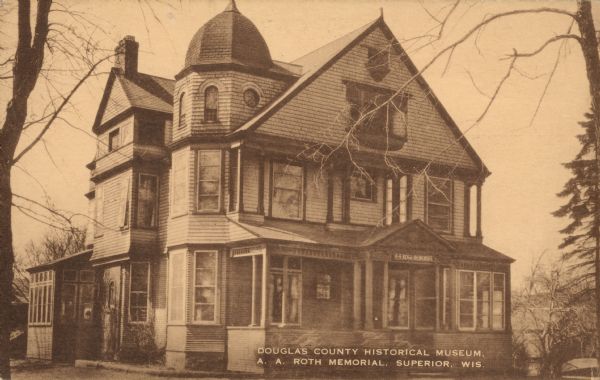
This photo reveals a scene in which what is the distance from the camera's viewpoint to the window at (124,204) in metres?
20.3

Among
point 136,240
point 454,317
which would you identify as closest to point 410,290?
point 454,317

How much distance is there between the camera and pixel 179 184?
18672mm

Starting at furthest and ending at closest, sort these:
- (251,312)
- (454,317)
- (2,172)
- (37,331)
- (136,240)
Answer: (37,331)
(136,240)
(454,317)
(251,312)
(2,172)

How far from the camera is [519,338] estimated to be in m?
20.2

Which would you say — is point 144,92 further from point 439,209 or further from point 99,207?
point 439,209

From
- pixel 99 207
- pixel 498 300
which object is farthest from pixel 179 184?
pixel 498 300

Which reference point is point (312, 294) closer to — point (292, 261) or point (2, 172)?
point (292, 261)

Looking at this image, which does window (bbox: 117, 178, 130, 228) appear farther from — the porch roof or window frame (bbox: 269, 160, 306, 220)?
window frame (bbox: 269, 160, 306, 220)

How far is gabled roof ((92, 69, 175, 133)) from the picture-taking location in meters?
20.4

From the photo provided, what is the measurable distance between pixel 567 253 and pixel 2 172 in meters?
11.9

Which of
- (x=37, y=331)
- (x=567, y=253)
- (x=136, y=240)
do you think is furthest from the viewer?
(x=37, y=331)

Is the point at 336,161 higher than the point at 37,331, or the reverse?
the point at 336,161

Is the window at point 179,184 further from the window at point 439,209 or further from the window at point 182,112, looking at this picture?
the window at point 439,209

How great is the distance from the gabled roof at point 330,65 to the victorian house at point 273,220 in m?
0.06
